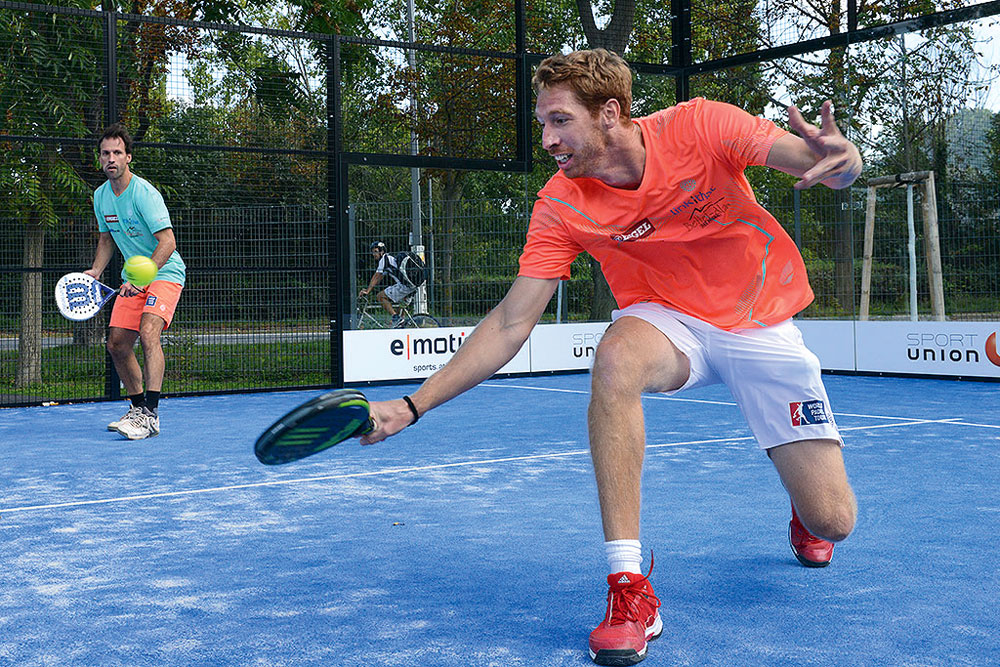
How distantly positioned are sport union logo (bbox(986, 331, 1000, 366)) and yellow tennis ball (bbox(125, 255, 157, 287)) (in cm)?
774

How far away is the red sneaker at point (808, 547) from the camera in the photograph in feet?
11.5

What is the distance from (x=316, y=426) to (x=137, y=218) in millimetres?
5336

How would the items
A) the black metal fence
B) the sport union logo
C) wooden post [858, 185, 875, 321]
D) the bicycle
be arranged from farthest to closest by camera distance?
wooden post [858, 185, 875, 321], the bicycle, the sport union logo, the black metal fence

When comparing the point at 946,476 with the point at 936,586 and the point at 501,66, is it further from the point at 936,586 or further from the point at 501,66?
the point at 501,66

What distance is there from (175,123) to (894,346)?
301 inches

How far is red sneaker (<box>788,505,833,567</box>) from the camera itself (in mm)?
3496

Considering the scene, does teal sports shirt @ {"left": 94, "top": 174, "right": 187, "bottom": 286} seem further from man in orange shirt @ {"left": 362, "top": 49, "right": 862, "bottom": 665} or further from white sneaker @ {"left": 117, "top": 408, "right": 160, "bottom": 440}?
man in orange shirt @ {"left": 362, "top": 49, "right": 862, "bottom": 665}

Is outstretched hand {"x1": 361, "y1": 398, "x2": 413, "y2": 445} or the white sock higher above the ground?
outstretched hand {"x1": 361, "y1": 398, "x2": 413, "y2": 445}

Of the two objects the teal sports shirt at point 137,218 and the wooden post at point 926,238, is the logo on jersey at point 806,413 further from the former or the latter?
the wooden post at point 926,238

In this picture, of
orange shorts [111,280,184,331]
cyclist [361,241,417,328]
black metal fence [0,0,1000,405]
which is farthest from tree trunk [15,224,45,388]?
cyclist [361,241,417,328]

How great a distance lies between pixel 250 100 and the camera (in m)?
10.9

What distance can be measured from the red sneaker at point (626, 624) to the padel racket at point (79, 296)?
5.88 m

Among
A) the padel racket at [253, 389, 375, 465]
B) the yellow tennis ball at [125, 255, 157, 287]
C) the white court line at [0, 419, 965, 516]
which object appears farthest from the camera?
the yellow tennis ball at [125, 255, 157, 287]

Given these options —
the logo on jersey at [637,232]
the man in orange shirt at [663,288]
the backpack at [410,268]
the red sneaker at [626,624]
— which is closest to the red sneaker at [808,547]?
the man in orange shirt at [663,288]
